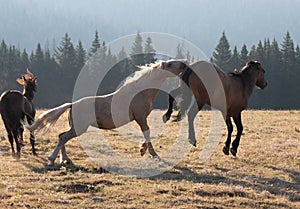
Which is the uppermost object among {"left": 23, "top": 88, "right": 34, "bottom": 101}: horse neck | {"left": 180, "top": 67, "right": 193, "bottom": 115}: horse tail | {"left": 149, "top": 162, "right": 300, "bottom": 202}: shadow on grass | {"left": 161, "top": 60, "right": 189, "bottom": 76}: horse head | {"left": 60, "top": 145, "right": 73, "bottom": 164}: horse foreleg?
{"left": 161, "top": 60, "right": 189, "bottom": 76}: horse head

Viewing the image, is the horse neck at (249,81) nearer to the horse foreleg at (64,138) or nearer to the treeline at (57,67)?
the horse foreleg at (64,138)

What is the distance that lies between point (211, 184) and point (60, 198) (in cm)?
317

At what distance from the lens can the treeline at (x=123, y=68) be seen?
2371 inches

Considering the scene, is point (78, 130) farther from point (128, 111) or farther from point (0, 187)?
point (0, 187)

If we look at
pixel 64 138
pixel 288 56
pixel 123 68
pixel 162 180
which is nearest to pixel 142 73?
pixel 64 138

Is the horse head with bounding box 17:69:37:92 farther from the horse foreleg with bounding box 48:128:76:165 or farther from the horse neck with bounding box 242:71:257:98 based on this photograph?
the horse neck with bounding box 242:71:257:98

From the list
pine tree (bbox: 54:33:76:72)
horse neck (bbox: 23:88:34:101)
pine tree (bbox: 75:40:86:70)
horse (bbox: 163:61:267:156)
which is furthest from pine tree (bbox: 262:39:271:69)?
horse neck (bbox: 23:88:34:101)

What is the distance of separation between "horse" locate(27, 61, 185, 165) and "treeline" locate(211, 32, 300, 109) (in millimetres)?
50126

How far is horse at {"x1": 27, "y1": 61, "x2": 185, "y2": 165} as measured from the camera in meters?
11.1

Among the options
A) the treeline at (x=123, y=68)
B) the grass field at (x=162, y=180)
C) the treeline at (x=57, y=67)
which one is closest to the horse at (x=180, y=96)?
the grass field at (x=162, y=180)

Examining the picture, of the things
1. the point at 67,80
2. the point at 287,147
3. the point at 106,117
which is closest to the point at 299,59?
the point at 67,80

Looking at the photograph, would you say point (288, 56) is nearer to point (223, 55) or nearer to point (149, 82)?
point (223, 55)

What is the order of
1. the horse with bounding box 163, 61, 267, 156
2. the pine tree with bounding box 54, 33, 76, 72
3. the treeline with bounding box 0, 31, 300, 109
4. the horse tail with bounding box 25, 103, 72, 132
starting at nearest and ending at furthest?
the horse tail with bounding box 25, 103, 72, 132, the horse with bounding box 163, 61, 267, 156, the treeline with bounding box 0, 31, 300, 109, the pine tree with bounding box 54, 33, 76, 72

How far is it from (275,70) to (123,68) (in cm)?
2138
